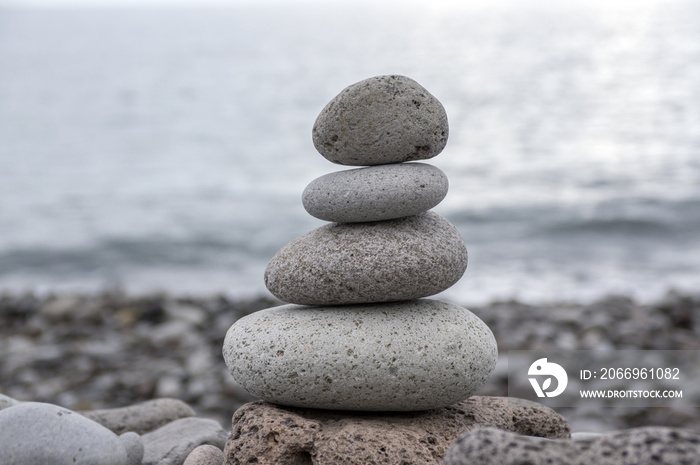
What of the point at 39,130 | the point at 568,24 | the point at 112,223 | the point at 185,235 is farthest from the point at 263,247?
the point at 568,24

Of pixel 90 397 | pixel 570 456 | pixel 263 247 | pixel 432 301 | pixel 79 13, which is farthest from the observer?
pixel 79 13

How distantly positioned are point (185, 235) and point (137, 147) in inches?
319

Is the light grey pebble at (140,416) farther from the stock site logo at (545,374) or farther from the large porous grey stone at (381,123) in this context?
the stock site logo at (545,374)

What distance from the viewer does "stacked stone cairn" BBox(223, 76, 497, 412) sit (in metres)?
3.37

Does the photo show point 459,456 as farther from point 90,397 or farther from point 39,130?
point 39,130

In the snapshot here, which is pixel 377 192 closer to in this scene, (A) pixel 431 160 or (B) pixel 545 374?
(B) pixel 545 374

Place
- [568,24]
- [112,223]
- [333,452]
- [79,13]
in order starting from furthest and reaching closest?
[79,13] < [568,24] < [112,223] < [333,452]

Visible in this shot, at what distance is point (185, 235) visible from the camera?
1650 centimetres

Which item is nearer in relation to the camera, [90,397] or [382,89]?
[382,89]

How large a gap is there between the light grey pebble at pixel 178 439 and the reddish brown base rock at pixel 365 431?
29.3 inches

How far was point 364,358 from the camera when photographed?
3.33 meters

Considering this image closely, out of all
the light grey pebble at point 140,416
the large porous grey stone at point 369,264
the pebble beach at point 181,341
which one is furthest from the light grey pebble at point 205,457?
the pebble beach at point 181,341

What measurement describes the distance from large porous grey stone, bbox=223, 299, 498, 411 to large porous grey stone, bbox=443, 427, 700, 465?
1.05m


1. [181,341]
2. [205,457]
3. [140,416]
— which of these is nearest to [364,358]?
[205,457]
